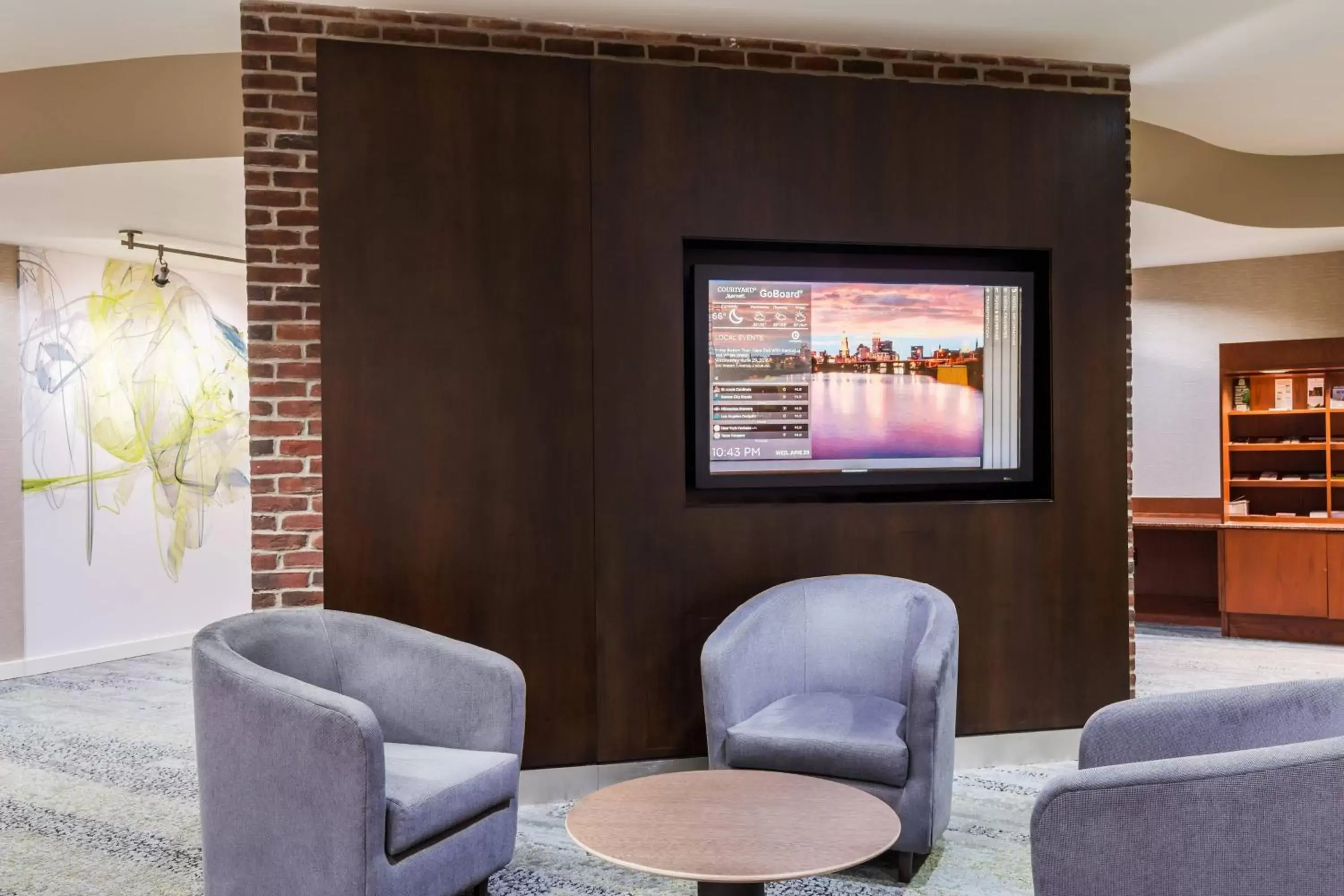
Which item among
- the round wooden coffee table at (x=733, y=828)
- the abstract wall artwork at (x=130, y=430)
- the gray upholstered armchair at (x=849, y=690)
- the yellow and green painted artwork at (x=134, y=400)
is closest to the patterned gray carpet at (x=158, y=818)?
the gray upholstered armchair at (x=849, y=690)

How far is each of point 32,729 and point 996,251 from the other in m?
5.31

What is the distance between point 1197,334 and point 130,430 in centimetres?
805

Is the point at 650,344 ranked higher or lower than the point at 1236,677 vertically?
higher

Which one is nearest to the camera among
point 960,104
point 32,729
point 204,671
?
point 204,671

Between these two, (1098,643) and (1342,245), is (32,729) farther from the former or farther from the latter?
(1342,245)

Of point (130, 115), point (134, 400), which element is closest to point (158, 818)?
point (130, 115)

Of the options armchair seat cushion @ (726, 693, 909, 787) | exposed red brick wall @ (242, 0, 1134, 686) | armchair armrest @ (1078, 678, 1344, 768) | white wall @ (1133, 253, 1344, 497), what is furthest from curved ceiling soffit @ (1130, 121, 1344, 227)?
exposed red brick wall @ (242, 0, 1134, 686)

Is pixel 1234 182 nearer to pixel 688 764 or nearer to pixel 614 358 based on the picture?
pixel 614 358

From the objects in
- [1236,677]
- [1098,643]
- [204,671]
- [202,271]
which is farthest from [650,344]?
[202,271]

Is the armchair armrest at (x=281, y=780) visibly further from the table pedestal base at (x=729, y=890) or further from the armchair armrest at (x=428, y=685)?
the table pedestal base at (x=729, y=890)

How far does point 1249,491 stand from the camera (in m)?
7.73

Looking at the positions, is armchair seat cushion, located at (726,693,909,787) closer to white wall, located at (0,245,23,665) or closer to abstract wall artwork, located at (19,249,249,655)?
abstract wall artwork, located at (19,249,249,655)

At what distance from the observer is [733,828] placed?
2.38m

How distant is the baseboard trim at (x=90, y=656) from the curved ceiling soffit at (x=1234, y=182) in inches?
257
